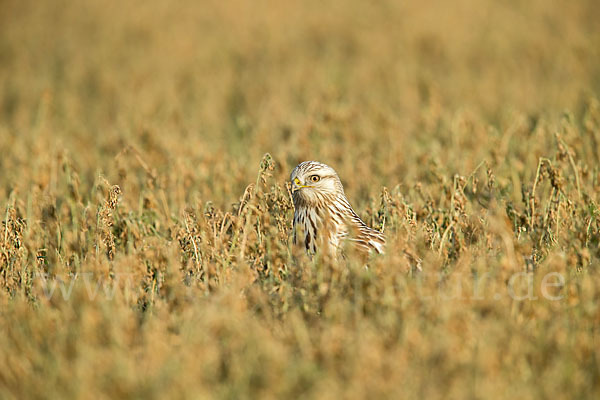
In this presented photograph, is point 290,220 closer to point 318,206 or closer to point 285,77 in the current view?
point 318,206

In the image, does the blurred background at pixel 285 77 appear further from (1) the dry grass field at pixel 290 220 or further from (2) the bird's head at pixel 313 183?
(2) the bird's head at pixel 313 183

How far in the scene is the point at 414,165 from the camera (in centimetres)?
A: 755

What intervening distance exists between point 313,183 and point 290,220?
1.01 feet

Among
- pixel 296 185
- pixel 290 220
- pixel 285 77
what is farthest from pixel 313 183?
pixel 285 77

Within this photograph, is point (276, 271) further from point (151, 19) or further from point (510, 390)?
point (151, 19)

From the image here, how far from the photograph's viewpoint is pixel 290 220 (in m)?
5.32

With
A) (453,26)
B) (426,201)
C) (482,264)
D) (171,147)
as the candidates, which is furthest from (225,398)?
(453,26)

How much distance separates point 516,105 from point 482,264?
7.34m

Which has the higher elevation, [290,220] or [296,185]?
[296,185]

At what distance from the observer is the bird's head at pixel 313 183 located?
5.26 m

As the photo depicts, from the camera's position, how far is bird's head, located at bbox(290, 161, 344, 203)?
526cm

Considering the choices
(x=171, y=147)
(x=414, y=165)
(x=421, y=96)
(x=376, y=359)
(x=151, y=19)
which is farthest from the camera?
(x=151, y=19)

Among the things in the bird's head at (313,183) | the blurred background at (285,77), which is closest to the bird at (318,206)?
the bird's head at (313,183)

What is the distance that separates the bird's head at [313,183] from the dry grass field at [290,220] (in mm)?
262
